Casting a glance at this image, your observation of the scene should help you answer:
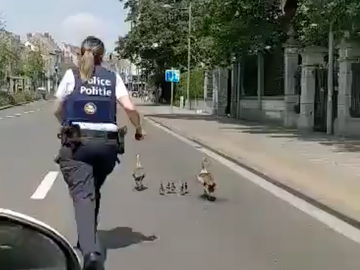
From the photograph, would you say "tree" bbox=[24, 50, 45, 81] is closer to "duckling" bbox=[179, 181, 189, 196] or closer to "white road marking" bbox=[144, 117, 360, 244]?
"white road marking" bbox=[144, 117, 360, 244]

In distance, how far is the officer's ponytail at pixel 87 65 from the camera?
638 centimetres

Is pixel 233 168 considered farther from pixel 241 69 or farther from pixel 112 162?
pixel 241 69

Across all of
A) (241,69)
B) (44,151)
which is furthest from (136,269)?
(241,69)

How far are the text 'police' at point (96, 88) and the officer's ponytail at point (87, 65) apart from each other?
0.05 m

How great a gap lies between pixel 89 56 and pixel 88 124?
0.56 m

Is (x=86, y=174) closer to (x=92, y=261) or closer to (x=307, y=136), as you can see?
(x=92, y=261)

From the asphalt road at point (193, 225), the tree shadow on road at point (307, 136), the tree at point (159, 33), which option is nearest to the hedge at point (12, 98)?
the tree at point (159, 33)

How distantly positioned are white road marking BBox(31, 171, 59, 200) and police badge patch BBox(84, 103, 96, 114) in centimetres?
528

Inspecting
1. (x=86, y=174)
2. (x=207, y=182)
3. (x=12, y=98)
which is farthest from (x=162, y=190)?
A: (x=12, y=98)

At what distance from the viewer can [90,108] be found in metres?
6.41

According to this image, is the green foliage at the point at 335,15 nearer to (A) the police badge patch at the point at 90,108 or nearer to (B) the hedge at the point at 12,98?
(A) the police badge patch at the point at 90,108

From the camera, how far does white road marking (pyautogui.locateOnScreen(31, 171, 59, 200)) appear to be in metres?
11.6

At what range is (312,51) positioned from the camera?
28.9 metres

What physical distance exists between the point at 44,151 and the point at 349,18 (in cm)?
878
